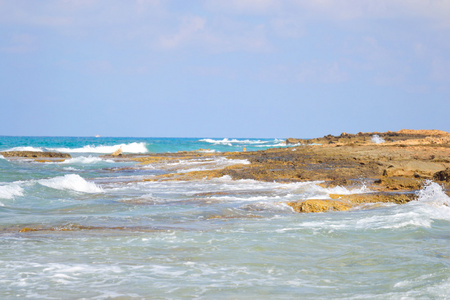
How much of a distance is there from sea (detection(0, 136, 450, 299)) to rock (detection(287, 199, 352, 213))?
281 millimetres

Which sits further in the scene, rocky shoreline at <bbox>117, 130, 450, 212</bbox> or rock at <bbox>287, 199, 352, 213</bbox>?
rocky shoreline at <bbox>117, 130, 450, 212</bbox>

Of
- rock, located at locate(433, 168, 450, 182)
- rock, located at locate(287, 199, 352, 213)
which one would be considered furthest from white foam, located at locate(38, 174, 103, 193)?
rock, located at locate(433, 168, 450, 182)

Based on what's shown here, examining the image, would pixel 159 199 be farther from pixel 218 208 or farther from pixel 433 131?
pixel 433 131

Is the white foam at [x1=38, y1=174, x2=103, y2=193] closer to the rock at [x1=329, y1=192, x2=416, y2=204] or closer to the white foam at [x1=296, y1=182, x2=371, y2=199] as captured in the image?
the white foam at [x1=296, y1=182, x2=371, y2=199]

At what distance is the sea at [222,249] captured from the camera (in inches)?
223

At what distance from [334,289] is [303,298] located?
1.64 feet

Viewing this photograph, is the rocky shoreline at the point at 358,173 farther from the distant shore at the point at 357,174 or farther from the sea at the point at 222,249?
the sea at the point at 222,249

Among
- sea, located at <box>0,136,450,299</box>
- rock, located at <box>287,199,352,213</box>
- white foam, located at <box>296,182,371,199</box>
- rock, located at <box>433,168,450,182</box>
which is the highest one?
rock, located at <box>433,168,450,182</box>

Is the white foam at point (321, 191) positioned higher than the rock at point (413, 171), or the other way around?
the rock at point (413, 171)

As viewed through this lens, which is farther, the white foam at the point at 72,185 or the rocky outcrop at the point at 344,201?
the white foam at the point at 72,185

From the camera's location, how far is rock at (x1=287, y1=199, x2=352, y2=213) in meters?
11.2

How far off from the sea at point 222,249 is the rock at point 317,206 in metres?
0.28

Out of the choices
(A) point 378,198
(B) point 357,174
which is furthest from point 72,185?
(A) point 378,198

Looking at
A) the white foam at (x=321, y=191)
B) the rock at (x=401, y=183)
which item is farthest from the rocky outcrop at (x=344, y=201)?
the rock at (x=401, y=183)
